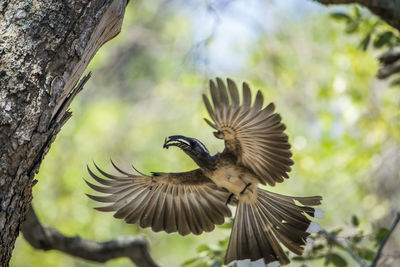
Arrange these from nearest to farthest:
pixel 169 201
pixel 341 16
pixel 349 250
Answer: pixel 349 250, pixel 169 201, pixel 341 16

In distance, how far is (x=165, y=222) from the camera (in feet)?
11.6

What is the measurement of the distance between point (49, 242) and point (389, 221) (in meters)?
3.93

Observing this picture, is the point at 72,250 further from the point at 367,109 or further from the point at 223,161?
the point at 367,109

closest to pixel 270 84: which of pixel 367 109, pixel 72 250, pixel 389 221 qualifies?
pixel 367 109

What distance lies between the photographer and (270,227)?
3.51 m

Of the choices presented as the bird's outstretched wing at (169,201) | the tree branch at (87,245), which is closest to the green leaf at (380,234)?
the bird's outstretched wing at (169,201)

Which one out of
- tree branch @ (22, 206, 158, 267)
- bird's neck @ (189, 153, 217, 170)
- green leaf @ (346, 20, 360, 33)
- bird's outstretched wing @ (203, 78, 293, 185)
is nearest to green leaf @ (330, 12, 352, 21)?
green leaf @ (346, 20, 360, 33)

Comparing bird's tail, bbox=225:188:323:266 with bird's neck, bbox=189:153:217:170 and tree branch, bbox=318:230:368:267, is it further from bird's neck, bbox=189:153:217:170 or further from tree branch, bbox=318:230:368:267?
bird's neck, bbox=189:153:217:170

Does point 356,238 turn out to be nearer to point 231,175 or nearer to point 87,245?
point 231,175

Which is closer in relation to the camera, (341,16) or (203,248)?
(203,248)

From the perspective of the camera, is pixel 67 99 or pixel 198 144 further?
pixel 198 144

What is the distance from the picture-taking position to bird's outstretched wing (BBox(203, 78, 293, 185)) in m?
2.85

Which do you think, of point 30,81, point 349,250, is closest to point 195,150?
point 349,250

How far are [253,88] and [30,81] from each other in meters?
5.03
